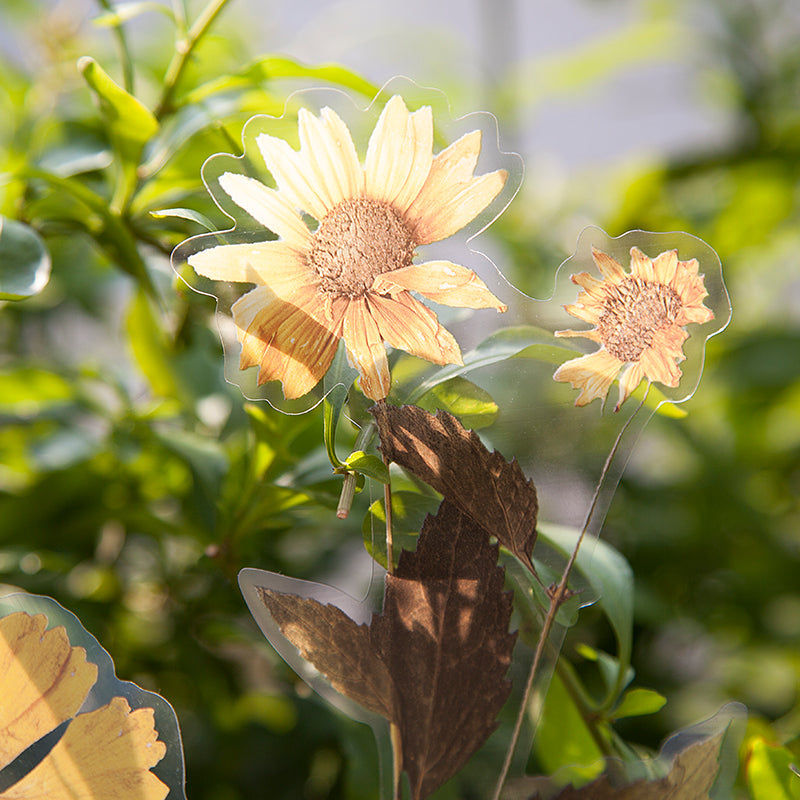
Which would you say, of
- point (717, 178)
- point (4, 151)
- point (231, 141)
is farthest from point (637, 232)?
point (717, 178)

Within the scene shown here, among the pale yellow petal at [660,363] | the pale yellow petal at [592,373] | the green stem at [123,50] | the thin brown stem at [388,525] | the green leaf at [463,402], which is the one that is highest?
the green stem at [123,50]

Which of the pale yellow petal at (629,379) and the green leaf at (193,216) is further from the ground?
the green leaf at (193,216)

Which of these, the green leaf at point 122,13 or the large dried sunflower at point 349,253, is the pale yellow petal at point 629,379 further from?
the green leaf at point 122,13

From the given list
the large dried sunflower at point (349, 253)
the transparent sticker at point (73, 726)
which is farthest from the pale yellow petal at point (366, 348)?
the transparent sticker at point (73, 726)

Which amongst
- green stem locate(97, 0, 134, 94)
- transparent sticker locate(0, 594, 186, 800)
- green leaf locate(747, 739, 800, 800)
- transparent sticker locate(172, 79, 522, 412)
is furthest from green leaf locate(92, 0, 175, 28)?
green leaf locate(747, 739, 800, 800)

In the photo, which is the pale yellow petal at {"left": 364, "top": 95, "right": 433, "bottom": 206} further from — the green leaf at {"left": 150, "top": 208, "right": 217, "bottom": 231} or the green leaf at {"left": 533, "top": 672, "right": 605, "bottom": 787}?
the green leaf at {"left": 533, "top": 672, "right": 605, "bottom": 787}

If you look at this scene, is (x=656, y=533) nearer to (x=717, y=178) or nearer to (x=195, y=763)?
(x=195, y=763)
